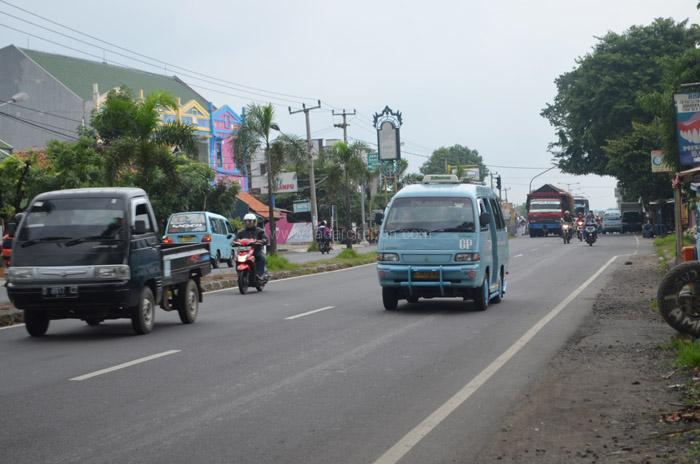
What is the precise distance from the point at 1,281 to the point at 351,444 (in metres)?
26.9

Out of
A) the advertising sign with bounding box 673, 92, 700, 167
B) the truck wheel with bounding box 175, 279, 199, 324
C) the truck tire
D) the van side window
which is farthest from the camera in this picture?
the advertising sign with bounding box 673, 92, 700, 167

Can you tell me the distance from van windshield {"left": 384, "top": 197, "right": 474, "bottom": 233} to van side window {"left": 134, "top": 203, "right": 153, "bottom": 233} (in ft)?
14.7

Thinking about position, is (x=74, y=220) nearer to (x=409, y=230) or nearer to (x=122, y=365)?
(x=122, y=365)

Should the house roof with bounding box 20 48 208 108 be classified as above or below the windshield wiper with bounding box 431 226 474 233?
above

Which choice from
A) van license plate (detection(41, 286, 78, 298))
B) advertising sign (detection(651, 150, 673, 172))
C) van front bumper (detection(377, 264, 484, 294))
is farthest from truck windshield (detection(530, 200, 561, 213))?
van license plate (detection(41, 286, 78, 298))

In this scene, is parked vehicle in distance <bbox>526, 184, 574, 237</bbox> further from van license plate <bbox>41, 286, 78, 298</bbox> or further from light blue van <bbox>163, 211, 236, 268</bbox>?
van license plate <bbox>41, 286, 78, 298</bbox>

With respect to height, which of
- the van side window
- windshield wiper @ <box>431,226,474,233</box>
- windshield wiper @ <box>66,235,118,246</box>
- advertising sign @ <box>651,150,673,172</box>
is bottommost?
windshield wiper @ <box>431,226,474,233</box>

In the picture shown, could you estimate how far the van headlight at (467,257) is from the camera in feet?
54.1

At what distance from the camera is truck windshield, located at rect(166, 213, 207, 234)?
3522cm

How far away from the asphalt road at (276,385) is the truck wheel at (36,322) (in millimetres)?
233

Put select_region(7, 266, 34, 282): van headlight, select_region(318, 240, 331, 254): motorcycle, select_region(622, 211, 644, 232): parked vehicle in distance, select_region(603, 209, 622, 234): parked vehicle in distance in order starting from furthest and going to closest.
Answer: select_region(603, 209, 622, 234): parked vehicle in distance
select_region(622, 211, 644, 232): parked vehicle in distance
select_region(318, 240, 331, 254): motorcycle
select_region(7, 266, 34, 282): van headlight

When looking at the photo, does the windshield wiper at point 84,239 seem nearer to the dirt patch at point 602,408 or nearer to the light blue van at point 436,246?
the light blue van at point 436,246

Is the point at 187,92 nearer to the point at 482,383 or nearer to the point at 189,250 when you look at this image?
the point at 189,250

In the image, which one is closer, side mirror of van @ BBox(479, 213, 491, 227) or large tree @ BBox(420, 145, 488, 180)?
side mirror of van @ BBox(479, 213, 491, 227)
